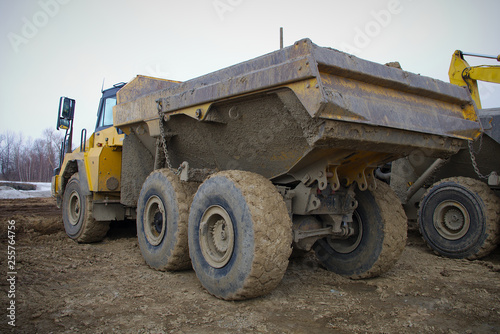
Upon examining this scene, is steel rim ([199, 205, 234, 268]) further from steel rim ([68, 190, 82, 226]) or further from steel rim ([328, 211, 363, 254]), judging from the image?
steel rim ([68, 190, 82, 226])

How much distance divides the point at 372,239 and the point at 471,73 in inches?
176

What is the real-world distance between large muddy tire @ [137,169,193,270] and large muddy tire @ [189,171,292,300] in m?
0.51

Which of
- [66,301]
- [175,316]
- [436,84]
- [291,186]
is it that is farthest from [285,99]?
[66,301]

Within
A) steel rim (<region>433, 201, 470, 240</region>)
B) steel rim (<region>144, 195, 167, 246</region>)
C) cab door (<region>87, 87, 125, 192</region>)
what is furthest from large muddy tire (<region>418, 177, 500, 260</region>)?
cab door (<region>87, 87, 125, 192</region>)

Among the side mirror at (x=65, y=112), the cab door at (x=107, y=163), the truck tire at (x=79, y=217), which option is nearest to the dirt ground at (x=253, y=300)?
the truck tire at (x=79, y=217)

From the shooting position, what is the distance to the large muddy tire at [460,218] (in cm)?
508

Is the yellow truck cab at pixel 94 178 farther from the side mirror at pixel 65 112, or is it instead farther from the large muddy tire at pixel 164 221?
the large muddy tire at pixel 164 221

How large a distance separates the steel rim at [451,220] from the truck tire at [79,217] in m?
5.16

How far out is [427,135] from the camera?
11.5 feet

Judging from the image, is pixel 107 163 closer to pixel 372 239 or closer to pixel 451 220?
pixel 372 239

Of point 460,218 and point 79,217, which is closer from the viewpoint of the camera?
point 460,218

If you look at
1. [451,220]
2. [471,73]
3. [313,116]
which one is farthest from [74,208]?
[471,73]

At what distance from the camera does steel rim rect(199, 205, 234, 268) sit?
136 inches

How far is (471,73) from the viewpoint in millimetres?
6785
